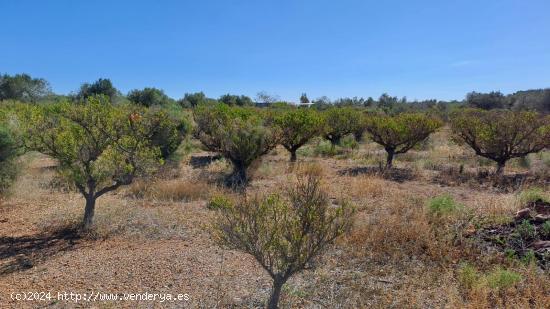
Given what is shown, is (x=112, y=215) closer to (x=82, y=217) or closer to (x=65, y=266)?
(x=82, y=217)

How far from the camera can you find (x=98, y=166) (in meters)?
6.50

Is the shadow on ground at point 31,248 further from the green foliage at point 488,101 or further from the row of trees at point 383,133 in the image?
the green foliage at point 488,101

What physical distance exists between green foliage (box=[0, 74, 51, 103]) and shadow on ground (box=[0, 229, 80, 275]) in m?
33.3

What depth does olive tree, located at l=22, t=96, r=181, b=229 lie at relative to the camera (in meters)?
6.28

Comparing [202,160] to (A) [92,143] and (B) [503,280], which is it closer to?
(A) [92,143]

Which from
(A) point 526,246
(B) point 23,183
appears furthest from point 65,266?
(A) point 526,246

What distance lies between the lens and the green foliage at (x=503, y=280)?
4418 millimetres

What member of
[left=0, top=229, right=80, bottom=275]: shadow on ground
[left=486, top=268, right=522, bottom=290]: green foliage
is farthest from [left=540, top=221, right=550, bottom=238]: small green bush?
[left=0, top=229, right=80, bottom=275]: shadow on ground

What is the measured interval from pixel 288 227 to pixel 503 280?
285 cm

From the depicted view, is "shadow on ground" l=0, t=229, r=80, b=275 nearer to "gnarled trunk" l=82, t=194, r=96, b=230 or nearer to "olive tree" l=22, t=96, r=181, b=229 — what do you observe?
"gnarled trunk" l=82, t=194, r=96, b=230

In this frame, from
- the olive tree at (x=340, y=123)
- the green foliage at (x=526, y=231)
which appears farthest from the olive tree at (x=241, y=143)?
the olive tree at (x=340, y=123)

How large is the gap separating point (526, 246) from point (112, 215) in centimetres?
725

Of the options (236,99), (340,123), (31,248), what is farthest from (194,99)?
(31,248)

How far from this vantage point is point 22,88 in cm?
3525
